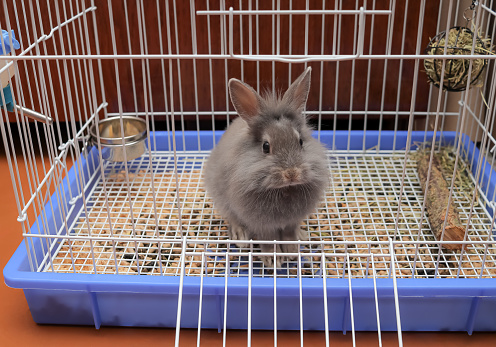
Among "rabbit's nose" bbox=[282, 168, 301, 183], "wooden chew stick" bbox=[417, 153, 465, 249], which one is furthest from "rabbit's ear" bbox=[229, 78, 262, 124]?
"wooden chew stick" bbox=[417, 153, 465, 249]

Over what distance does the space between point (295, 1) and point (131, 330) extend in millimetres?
1755

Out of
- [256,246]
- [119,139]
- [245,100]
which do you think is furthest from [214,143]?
[245,100]

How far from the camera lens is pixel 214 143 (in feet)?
7.82

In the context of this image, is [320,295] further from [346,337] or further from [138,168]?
[138,168]

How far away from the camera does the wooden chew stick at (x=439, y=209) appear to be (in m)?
1.76

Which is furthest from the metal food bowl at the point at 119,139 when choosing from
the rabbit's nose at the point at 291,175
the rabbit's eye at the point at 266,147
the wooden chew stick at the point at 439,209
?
the wooden chew stick at the point at 439,209

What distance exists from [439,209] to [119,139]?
1411 mm

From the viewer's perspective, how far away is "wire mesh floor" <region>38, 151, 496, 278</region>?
1662mm

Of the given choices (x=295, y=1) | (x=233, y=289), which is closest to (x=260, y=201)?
(x=233, y=289)

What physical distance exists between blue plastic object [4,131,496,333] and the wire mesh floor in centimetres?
7

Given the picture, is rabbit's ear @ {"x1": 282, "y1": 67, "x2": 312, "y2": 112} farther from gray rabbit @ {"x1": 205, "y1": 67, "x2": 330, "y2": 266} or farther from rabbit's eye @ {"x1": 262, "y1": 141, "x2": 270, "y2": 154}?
rabbit's eye @ {"x1": 262, "y1": 141, "x2": 270, "y2": 154}

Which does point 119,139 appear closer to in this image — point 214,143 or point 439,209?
point 214,143

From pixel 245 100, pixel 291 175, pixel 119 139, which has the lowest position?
pixel 119 139

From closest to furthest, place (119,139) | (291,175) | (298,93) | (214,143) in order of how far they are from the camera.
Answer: (291,175), (298,93), (119,139), (214,143)
